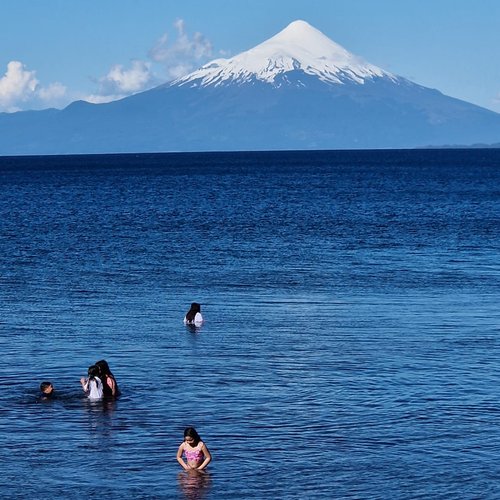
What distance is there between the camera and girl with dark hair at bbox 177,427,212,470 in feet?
80.3

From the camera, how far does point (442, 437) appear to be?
87.4 ft

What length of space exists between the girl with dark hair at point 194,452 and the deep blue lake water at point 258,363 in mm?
280

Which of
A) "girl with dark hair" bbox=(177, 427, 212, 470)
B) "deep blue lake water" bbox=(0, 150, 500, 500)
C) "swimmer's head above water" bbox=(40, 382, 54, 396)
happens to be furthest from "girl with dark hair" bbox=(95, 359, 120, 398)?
"girl with dark hair" bbox=(177, 427, 212, 470)

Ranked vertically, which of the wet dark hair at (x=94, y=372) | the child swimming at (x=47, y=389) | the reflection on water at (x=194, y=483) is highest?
the wet dark hair at (x=94, y=372)

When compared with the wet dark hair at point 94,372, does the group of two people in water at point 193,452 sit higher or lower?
lower

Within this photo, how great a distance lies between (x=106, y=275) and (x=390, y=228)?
99.2 ft

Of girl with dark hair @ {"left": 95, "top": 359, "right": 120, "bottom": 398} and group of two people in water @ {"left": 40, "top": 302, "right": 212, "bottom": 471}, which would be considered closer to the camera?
group of two people in water @ {"left": 40, "top": 302, "right": 212, "bottom": 471}

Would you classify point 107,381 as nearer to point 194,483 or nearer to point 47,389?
point 47,389

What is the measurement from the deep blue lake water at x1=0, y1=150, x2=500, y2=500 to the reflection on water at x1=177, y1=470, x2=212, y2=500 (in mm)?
48

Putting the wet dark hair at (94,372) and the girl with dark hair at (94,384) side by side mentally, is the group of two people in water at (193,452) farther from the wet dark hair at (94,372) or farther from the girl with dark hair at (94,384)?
the wet dark hair at (94,372)

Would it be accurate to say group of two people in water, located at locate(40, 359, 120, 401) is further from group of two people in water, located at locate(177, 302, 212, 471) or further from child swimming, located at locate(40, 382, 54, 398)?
group of two people in water, located at locate(177, 302, 212, 471)

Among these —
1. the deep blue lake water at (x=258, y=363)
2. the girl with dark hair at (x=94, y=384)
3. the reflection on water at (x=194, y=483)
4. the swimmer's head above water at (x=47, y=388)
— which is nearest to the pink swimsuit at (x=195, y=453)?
the reflection on water at (x=194, y=483)

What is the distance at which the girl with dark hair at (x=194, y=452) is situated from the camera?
2447 cm

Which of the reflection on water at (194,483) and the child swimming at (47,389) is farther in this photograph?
the child swimming at (47,389)
